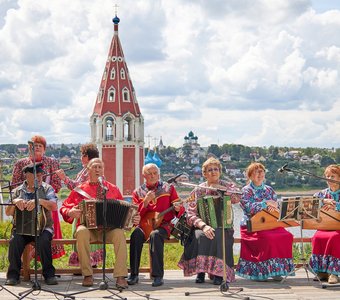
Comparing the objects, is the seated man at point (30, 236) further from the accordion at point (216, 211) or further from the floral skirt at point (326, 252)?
the floral skirt at point (326, 252)

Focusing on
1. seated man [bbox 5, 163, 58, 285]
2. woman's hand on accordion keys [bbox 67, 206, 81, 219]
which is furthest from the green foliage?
woman's hand on accordion keys [bbox 67, 206, 81, 219]

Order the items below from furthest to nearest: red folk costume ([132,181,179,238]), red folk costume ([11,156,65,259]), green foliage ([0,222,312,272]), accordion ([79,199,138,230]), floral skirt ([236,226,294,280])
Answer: green foliage ([0,222,312,272]) < red folk costume ([11,156,65,259]) < red folk costume ([132,181,179,238]) < floral skirt ([236,226,294,280]) < accordion ([79,199,138,230])

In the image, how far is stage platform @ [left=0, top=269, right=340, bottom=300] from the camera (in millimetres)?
7047

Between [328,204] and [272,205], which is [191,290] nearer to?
[272,205]

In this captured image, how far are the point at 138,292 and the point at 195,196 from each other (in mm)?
1385

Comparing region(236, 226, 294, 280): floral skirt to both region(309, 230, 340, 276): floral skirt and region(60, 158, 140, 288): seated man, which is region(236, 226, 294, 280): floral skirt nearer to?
region(309, 230, 340, 276): floral skirt

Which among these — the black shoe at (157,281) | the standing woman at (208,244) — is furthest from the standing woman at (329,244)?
the black shoe at (157,281)

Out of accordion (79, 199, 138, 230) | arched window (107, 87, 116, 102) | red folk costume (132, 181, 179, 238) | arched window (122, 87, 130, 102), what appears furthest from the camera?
arched window (122, 87, 130, 102)

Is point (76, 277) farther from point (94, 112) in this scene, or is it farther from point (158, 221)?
point (94, 112)

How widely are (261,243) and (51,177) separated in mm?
2766

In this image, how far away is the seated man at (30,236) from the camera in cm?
759

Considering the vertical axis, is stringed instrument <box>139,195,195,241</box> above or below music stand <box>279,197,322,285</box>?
below

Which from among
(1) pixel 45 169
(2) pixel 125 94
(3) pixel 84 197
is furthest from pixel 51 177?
(2) pixel 125 94

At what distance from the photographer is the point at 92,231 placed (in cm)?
770
